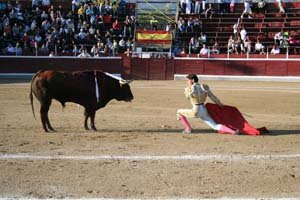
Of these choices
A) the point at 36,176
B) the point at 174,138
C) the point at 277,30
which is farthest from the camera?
the point at 277,30

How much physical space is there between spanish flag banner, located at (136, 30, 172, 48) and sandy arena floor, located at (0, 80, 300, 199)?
15.5m

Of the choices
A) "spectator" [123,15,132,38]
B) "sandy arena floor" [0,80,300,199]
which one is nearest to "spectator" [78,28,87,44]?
"spectator" [123,15,132,38]

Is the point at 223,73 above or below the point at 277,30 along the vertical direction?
below

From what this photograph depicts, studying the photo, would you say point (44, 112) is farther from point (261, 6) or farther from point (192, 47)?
point (261, 6)

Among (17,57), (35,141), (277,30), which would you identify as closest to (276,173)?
(35,141)

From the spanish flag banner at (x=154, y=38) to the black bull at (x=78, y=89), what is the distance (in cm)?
1758

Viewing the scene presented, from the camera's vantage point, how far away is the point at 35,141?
8594 mm

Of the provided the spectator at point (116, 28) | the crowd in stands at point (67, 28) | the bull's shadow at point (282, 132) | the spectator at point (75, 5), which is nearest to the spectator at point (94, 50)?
the crowd in stands at point (67, 28)

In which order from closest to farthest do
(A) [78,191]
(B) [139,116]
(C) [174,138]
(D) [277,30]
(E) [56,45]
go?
(A) [78,191], (C) [174,138], (B) [139,116], (E) [56,45], (D) [277,30]

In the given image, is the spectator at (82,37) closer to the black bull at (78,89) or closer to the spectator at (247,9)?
the spectator at (247,9)

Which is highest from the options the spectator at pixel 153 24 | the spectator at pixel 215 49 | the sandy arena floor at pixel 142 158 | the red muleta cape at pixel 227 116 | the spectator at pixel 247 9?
the spectator at pixel 247 9

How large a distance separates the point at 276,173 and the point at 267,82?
18182mm

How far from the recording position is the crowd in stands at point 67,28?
26188mm

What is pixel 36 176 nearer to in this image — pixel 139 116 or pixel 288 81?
pixel 139 116
